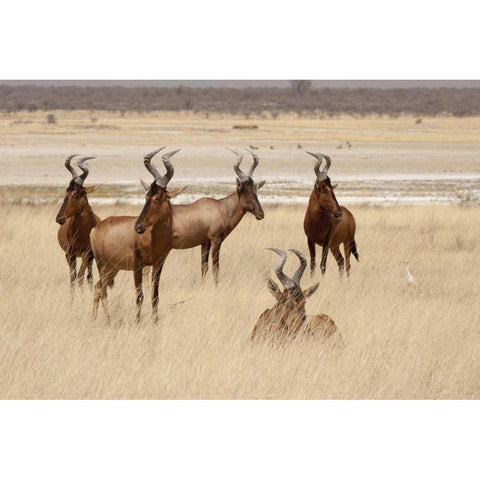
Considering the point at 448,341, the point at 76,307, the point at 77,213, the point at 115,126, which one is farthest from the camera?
the point at 115,126

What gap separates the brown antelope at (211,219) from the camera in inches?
493

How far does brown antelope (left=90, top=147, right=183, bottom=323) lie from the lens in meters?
9.16

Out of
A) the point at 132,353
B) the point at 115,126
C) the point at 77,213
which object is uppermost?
the point at 77,213

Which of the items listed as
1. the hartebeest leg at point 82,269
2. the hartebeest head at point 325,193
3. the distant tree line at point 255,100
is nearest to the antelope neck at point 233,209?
the hartebeest head at point 325,193

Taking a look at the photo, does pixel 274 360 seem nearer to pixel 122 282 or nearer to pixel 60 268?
pixel 122 282

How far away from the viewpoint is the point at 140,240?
30.5 ft

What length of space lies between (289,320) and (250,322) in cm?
159

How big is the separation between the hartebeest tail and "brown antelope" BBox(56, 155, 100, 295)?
1.58 metres

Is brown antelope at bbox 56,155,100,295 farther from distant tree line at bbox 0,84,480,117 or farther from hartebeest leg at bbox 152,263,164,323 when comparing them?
distant tree line at bbox 0,84,480,117

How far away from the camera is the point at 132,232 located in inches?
370

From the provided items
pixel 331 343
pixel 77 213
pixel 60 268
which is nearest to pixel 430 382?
pixel 331 343

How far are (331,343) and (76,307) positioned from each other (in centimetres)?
308

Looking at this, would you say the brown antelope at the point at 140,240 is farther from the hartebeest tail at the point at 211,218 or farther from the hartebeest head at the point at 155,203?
the hartebeest tail at the point at 211,218

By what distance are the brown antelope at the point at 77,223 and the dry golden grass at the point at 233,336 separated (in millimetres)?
314
